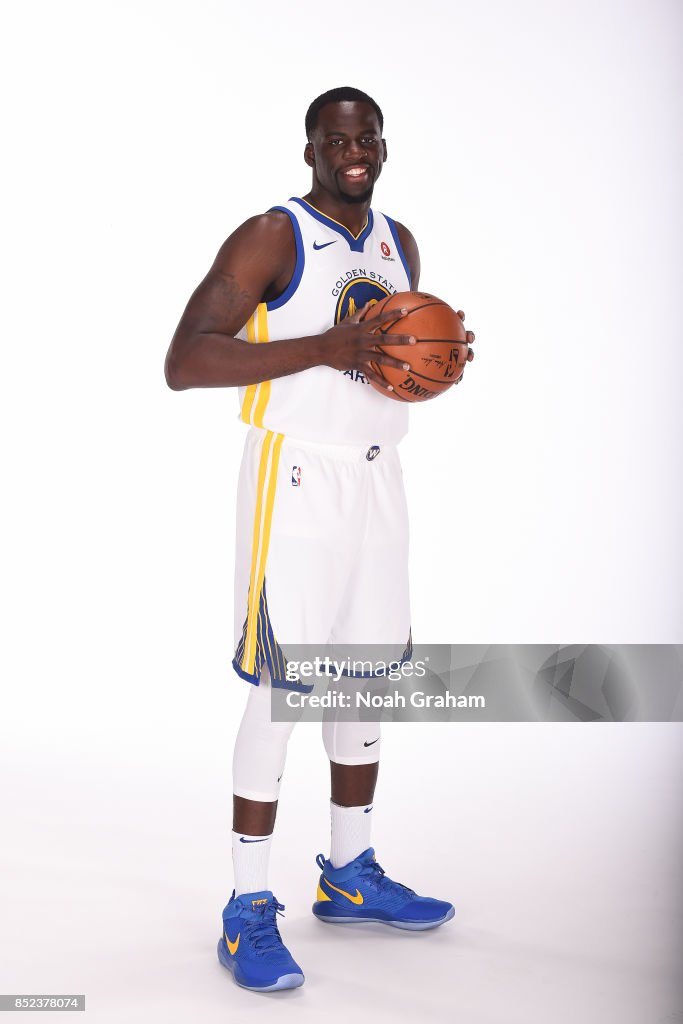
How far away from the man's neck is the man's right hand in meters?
0.34

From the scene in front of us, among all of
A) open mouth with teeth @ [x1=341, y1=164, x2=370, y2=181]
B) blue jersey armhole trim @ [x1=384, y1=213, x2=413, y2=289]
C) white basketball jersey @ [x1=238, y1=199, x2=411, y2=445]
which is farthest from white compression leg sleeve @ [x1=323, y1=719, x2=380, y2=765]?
open mouth with teeth @ [x1=341, y1=164, x2=370, y2=181]

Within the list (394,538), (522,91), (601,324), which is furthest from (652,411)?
(394,538)

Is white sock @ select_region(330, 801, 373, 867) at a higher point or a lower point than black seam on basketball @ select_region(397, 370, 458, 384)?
lower

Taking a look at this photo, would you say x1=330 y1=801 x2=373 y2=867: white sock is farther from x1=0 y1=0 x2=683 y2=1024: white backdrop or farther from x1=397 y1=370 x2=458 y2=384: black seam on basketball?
x1=0 y1=0 x2=683 y2=1024: white backdrop

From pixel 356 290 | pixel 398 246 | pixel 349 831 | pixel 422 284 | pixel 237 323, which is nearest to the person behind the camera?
pixel 237 323

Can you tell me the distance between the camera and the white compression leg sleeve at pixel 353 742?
3.25 metres

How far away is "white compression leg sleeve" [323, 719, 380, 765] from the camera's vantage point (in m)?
3.25

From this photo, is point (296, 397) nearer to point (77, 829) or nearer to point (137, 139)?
point (77, 829)

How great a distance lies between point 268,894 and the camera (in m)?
3.00

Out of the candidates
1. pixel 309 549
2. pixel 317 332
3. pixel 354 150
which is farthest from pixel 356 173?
pixel 309 549

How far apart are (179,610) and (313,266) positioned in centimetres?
260

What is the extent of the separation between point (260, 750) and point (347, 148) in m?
1.42

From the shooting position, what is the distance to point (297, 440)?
9.66ft

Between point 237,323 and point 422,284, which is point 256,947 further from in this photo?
point 422,284
